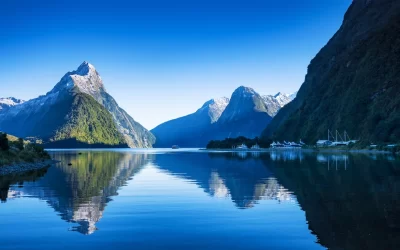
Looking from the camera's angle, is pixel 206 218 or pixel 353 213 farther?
pixel 206 218

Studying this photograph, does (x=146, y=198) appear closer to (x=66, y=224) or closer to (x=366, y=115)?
(x=66, y=224)

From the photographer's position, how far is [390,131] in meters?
161

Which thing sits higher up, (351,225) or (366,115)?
(366,115)

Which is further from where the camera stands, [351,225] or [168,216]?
[168,216]

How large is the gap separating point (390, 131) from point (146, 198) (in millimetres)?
148616

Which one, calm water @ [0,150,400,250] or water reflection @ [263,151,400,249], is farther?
calm water @ [0,150,400,250]

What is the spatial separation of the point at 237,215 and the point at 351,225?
23.6ft

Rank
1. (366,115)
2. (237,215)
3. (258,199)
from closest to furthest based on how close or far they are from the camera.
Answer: (237,215)
(258,199)
(366,115)

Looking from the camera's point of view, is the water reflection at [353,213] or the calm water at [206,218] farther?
the calm water at [206,218]

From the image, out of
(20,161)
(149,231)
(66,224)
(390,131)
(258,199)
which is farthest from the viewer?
(390,131)

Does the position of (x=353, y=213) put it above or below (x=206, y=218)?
above

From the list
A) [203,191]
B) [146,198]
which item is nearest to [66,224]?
[146,198]

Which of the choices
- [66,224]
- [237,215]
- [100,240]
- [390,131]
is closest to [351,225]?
[237,215]

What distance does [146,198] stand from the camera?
117 ft
